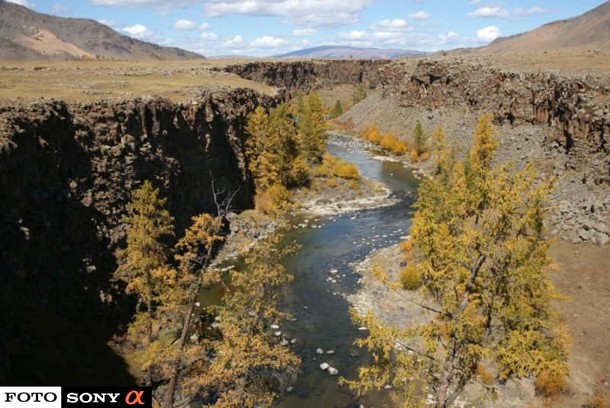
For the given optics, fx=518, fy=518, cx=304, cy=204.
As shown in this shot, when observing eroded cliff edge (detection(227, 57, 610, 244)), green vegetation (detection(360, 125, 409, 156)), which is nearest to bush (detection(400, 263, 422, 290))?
eroded cliff edge (detection(227, 57, 610, 244))

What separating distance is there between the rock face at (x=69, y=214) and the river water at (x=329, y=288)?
11.0m

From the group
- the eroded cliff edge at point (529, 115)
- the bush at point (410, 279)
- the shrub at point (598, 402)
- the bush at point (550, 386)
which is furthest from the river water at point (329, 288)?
the eroded cliff edge at point (529, 115)

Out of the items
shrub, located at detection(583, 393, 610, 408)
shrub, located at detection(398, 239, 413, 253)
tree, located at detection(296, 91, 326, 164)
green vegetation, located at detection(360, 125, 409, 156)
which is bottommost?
shrub, located at detection(583, 393, 610, 408)

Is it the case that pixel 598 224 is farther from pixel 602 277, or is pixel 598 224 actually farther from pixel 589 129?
pixel 589 129

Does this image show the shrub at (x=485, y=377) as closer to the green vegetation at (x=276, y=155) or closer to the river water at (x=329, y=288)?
the river water at (x=329, y=288)

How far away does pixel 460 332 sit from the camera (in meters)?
16.0

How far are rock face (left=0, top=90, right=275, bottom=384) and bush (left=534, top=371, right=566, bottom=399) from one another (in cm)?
2074

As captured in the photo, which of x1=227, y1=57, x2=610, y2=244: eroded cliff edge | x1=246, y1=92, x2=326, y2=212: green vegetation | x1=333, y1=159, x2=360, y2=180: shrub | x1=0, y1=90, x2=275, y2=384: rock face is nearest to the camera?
x1=0, y1=90, x2=275, y2=384: rock face

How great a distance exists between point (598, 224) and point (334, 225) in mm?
26970

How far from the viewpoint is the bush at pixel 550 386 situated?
91.1ft

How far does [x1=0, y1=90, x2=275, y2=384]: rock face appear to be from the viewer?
2586 centimetres

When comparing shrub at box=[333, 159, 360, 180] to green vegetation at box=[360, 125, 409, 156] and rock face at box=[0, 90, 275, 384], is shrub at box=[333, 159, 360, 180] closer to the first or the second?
green vegetation at box=[360, 125, 409, 156]

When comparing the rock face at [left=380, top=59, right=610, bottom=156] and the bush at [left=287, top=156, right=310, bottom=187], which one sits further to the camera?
the bush at [left=287, top=156, right=310, bottom=187]

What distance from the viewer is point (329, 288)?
4394cm
